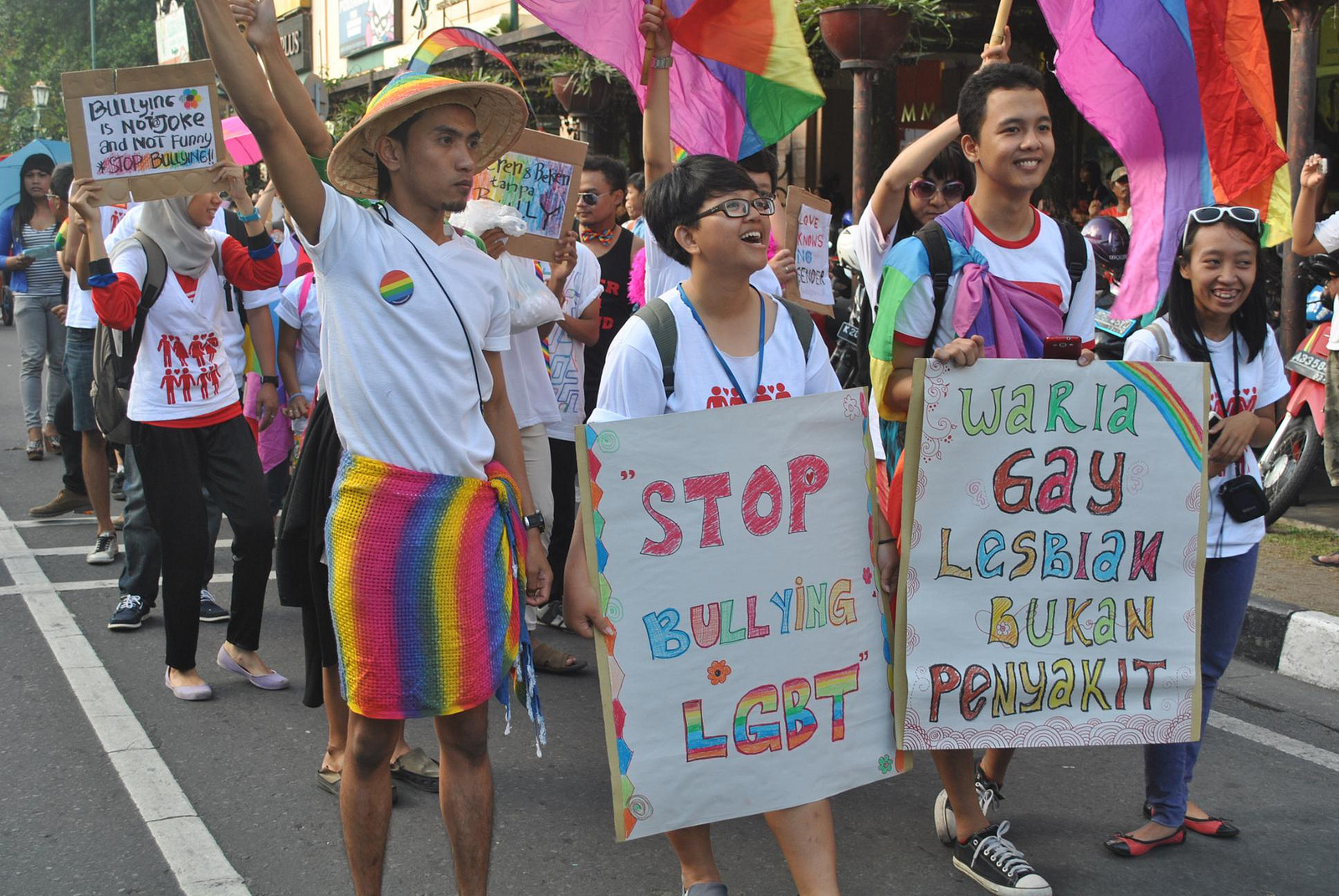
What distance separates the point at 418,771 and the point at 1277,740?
9.56 ft

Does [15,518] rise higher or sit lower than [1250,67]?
lower

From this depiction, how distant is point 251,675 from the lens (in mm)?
5164

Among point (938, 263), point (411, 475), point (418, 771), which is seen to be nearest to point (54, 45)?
point (418, 771)

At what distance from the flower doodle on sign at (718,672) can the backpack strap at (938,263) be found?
972mm

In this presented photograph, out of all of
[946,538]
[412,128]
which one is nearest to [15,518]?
[412,128]

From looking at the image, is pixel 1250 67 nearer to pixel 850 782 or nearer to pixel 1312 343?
pixel 850 782

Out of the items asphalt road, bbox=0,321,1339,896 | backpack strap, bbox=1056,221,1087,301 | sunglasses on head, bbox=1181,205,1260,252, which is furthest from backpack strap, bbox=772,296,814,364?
sunglasses on head, bbox=1181,205,1260,252

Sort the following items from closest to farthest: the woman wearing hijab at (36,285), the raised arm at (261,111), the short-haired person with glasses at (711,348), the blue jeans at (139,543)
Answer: the raised arm at (261,111)
the short-haired person with glasses at (711,348)
the blue jeans at (139,543)
the woman wearing hijab at (36,285)

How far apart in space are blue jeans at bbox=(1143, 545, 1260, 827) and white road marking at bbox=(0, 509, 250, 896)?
8.12 feet

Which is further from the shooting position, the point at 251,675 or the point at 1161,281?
the point at 251,675

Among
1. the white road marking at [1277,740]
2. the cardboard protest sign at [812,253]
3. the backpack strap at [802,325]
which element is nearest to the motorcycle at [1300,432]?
the white road marking at [1277,740]

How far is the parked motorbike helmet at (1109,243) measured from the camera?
26.5ft

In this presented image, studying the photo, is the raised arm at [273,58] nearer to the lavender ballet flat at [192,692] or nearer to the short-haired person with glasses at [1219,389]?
the short-haired person with glasses at [1219,389]

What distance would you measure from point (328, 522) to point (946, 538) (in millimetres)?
1465
